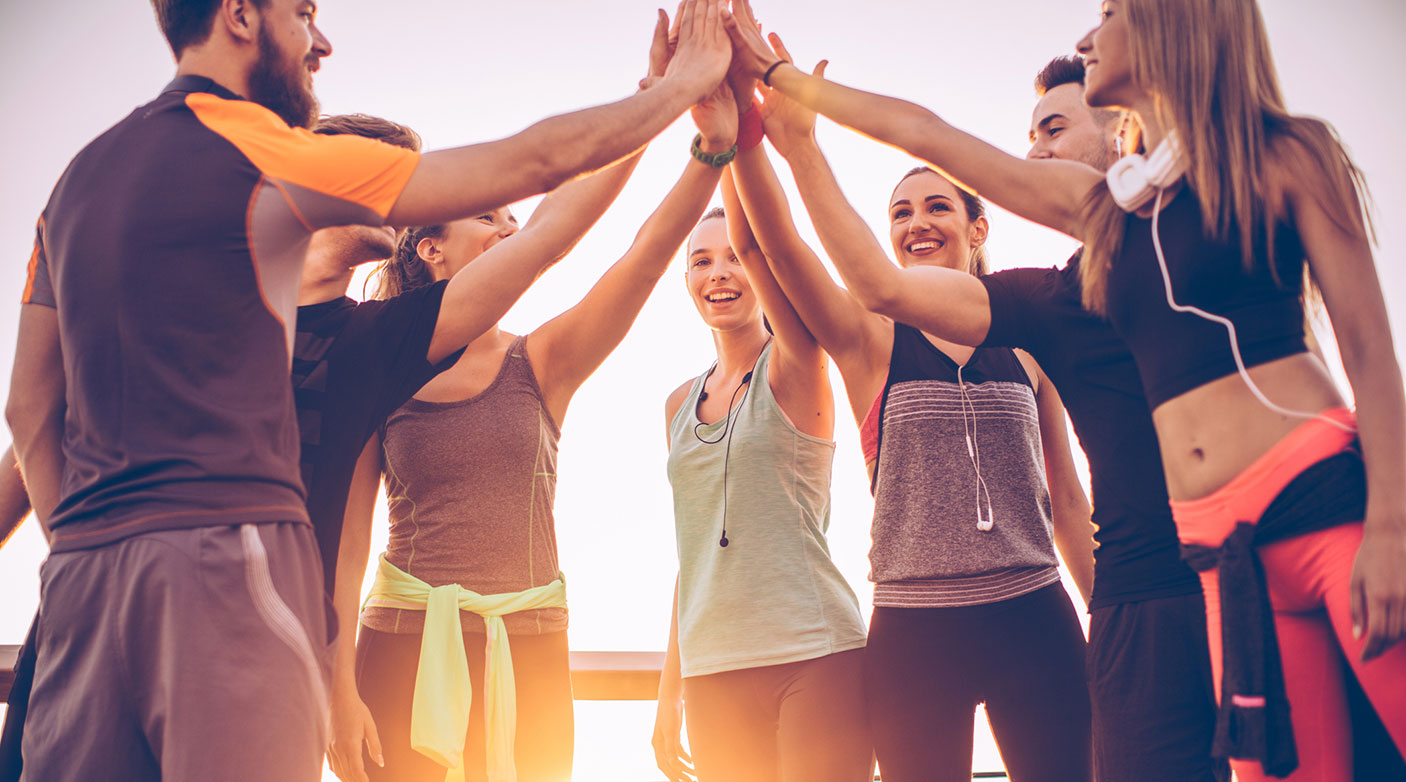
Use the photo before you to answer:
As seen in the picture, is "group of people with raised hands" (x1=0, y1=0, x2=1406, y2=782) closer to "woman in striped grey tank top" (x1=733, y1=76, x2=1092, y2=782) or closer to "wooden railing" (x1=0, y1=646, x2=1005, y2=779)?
"woman in striped grey tank top" (x1=733, y1=76, x2=1092, y2=782)

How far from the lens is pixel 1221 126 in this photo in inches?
46.0

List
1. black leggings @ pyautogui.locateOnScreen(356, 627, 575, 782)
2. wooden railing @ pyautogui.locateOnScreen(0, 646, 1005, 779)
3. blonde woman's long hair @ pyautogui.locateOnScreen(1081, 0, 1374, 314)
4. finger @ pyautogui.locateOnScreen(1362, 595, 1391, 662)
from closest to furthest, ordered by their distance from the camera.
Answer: finger @ pyautogui.locateOnScreen(1362, 595, 1391, 662), blonde woman's long hair @ pyautogui.locateOnScreen(1081, 0, 1374, 314), black leggings @ pyautogui.locateOnScreen(356, 627, 575, 782), wooden railing @ pyautogui.locateOnScreen(0, 646, 1005, 779)

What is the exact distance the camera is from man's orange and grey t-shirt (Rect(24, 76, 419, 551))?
1.06m

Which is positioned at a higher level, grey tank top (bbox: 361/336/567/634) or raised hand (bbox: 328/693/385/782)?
grey tank top (bbox: 361/336/567/634)

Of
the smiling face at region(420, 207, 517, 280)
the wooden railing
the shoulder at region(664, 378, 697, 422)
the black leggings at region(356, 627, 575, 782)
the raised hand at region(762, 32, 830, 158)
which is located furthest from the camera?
the wooden railing

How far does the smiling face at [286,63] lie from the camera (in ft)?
4.25

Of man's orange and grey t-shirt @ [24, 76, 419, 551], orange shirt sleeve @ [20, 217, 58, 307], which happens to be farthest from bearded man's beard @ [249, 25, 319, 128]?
orange shirt sleeve @ [20, 217, 58, 307]

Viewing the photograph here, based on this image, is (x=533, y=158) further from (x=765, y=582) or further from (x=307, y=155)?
(x=765, y=582)

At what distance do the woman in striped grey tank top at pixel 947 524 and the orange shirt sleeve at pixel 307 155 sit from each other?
0.76 metres

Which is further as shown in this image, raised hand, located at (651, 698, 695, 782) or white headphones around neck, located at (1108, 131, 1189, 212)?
raised hand, located at (651, 698, 695, 782)

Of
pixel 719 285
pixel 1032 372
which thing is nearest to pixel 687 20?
pixel 719 285

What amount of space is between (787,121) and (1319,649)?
1.30m

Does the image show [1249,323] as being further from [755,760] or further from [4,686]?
[4,686]

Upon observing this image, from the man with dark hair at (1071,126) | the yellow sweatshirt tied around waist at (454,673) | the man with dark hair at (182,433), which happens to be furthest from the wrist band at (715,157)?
the yellow sweatshirt tied around waist at (454,673)
